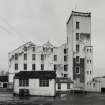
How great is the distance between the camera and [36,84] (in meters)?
37.1

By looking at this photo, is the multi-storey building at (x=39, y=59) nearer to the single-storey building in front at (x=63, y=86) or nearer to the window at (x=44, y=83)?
the single-storey building in front at (x=63, y=86)

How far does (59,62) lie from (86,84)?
9297 mm

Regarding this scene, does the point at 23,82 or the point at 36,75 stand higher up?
the point at 36,75

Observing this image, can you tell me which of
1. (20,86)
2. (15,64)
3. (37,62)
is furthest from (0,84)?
(20,86)

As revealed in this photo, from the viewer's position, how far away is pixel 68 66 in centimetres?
5272

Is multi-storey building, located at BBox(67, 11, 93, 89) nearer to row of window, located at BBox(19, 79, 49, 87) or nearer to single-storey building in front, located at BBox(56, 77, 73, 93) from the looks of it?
single-storey building in front, located at BBox(56, 77, 73, 93)

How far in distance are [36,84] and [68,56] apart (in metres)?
18.3

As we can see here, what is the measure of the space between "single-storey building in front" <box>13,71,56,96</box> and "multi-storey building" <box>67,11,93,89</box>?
13.1 metres

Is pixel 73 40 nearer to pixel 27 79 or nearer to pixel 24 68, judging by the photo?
pixel 24 68

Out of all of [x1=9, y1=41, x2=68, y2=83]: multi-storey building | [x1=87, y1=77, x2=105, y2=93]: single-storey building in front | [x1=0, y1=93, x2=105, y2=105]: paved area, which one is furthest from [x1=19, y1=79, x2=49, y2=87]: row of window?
[x1=87, y1=77, x2=105, y2=93]: single-storey building in front

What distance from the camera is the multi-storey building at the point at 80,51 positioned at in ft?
163

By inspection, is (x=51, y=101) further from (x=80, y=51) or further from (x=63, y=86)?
(x=80, y=51)

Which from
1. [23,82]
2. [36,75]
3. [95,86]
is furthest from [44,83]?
[95,86]

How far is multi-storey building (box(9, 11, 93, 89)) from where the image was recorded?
1961 inches
